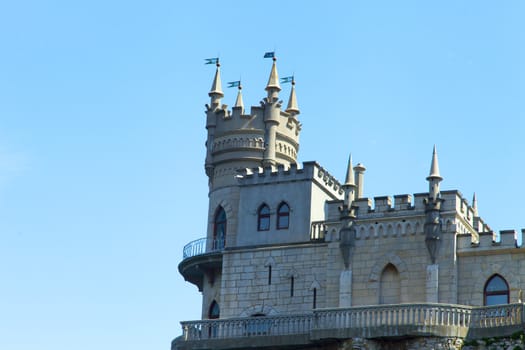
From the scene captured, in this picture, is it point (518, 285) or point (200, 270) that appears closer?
point (518, 285)

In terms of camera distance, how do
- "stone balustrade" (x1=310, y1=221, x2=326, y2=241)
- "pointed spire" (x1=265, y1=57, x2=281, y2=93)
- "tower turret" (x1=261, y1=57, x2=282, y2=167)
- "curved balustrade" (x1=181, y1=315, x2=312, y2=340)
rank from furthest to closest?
"pointed spire" (x1=265, y1=57, x2=281, y2=93)
"tower turret" (x1=261, y1=57, x2=282, y2=167)
"stone balustrade" (x1=310, y1=221, x2=326, y2=241)
"curved balustrade" (x1=181, y1=315, x2=312, y2=340)

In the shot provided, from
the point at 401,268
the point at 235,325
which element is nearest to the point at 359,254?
the point at 401,268

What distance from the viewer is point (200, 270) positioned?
59156 mm

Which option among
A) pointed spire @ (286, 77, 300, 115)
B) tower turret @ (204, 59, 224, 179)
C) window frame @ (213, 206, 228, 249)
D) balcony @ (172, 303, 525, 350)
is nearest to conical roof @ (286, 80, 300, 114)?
pointed spire @ (286, 77, 300, 115)

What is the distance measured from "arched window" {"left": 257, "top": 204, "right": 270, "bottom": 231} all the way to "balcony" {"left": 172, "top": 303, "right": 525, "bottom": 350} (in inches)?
184

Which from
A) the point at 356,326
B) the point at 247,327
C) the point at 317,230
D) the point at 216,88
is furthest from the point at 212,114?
the point at 356,326

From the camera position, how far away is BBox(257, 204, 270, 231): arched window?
57562 millimetres

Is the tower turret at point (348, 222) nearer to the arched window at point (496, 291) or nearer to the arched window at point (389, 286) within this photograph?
the arched window at point (389, 286)

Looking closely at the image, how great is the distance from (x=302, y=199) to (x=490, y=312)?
9933 millimetres

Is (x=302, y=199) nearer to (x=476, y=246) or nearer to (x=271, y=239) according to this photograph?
(x=271, y=239)

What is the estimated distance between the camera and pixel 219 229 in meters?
59.3

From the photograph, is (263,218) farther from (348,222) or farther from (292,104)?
(292,104)

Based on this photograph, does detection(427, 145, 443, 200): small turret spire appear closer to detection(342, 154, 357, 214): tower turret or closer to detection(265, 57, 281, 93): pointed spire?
Result: detection(342, 154, 357, 214): tower turret

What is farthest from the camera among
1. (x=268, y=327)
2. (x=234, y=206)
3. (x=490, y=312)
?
(x=234, y=206)
